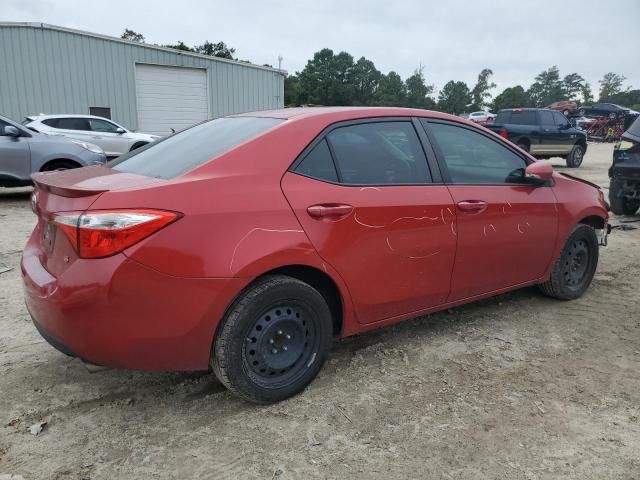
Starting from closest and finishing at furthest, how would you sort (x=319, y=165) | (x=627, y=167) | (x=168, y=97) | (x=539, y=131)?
(x=319, y=165) → (x=627, y=167) → (x=539, y=131) → (x=168, y=97)

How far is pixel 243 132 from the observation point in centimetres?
292

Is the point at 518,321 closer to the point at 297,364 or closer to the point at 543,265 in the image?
the point at 543,265

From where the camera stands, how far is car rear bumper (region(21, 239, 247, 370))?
7.42 feet

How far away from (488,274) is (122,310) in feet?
8.01

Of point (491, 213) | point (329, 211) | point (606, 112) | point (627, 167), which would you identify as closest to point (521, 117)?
point (627, 167)

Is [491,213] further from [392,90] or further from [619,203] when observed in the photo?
[392,90]

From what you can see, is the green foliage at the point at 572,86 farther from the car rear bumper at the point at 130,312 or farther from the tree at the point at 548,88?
the car rear bumper at the point at 130,312

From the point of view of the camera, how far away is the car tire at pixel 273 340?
254 centimetres

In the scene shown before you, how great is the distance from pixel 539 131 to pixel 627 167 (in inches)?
381

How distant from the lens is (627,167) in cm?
742

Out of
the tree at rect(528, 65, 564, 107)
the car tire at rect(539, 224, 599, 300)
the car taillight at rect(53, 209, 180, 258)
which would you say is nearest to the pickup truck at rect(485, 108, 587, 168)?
the car tire at rect(539, 224, 599, 300)

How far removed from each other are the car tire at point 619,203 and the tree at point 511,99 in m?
65.1

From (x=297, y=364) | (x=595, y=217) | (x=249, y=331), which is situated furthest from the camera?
(x=595, y=217)

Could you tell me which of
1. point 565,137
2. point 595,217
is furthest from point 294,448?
point 565,137
